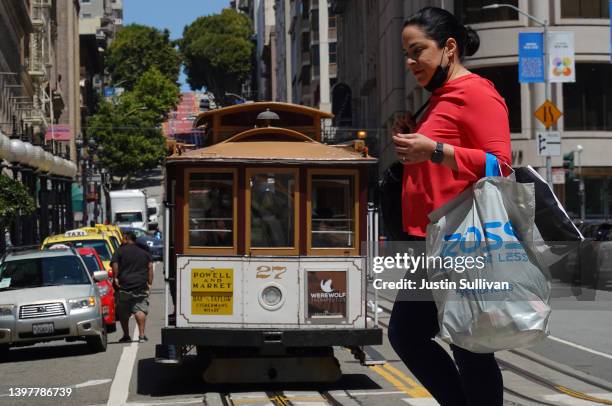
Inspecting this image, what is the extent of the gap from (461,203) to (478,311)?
0.42 m

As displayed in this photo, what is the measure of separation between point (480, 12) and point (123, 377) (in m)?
36.3

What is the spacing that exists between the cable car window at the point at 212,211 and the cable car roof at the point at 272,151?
0.74ft

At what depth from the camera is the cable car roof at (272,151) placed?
42.5 feet

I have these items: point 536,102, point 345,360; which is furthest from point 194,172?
point 536,102

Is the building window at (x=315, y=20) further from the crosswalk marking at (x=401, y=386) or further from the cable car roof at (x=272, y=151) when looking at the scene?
the cable car roof at (x=272, y=151)

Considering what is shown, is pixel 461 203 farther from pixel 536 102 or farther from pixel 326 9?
pixel 326 9

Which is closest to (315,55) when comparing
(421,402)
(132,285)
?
(132,285)

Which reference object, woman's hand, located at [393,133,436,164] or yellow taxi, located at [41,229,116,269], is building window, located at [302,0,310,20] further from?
woman's hand, located at [393,133,436,164]

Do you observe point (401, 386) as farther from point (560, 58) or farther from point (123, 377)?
point (560, 58)

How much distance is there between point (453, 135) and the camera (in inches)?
186

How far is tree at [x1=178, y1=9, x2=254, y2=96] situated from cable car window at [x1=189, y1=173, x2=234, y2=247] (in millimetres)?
134712

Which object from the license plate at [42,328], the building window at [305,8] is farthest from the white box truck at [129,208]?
the license plate at [42,328]

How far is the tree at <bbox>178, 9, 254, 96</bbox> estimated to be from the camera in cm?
14775

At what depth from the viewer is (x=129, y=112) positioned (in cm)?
10069
